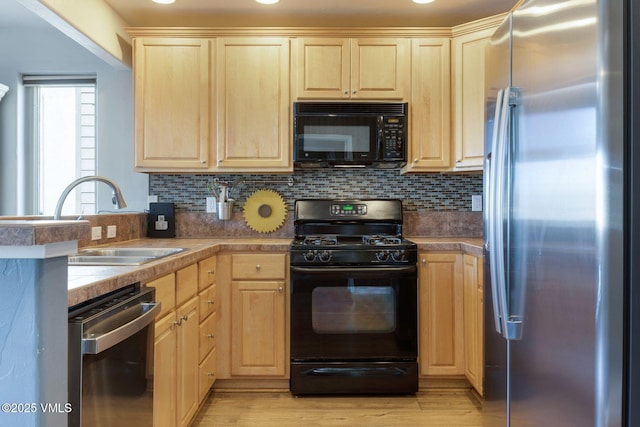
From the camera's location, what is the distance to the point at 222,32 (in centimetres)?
257

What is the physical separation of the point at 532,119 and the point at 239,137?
1.82 metres

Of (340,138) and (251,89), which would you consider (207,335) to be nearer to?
(340,138)

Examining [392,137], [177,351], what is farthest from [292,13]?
[177,351]

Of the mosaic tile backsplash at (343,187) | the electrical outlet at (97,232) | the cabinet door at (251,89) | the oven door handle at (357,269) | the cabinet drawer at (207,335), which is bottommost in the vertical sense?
the cabinet drawer at (207,335)

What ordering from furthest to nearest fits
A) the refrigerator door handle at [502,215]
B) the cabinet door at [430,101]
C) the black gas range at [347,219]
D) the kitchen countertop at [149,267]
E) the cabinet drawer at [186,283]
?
the black gas range at [347,219] < the cabinet door at [430,101] < the cabinet drawer at [186,283] < the refrigerator door handle at [502,215] < the kitchen countertop at [149,267]

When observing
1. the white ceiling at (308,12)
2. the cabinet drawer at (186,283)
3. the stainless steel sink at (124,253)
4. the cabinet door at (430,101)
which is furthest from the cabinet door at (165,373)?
the white ceiling at (308,12)

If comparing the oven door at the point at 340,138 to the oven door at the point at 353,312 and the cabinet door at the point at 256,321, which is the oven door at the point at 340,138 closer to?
the oven door at the point at 353,312

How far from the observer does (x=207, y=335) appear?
7.05 ft

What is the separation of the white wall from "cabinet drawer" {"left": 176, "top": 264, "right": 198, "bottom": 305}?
121cm

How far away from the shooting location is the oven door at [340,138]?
2543 mm

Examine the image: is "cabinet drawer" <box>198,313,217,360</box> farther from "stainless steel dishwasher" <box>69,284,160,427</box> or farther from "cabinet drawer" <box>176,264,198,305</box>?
"stainless steel dishwasher" <box>69,284,160,427</box>

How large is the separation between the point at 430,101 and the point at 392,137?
36 cm

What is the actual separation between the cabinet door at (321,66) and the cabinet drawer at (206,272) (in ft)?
3.88

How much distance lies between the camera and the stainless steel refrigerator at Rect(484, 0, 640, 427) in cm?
83
